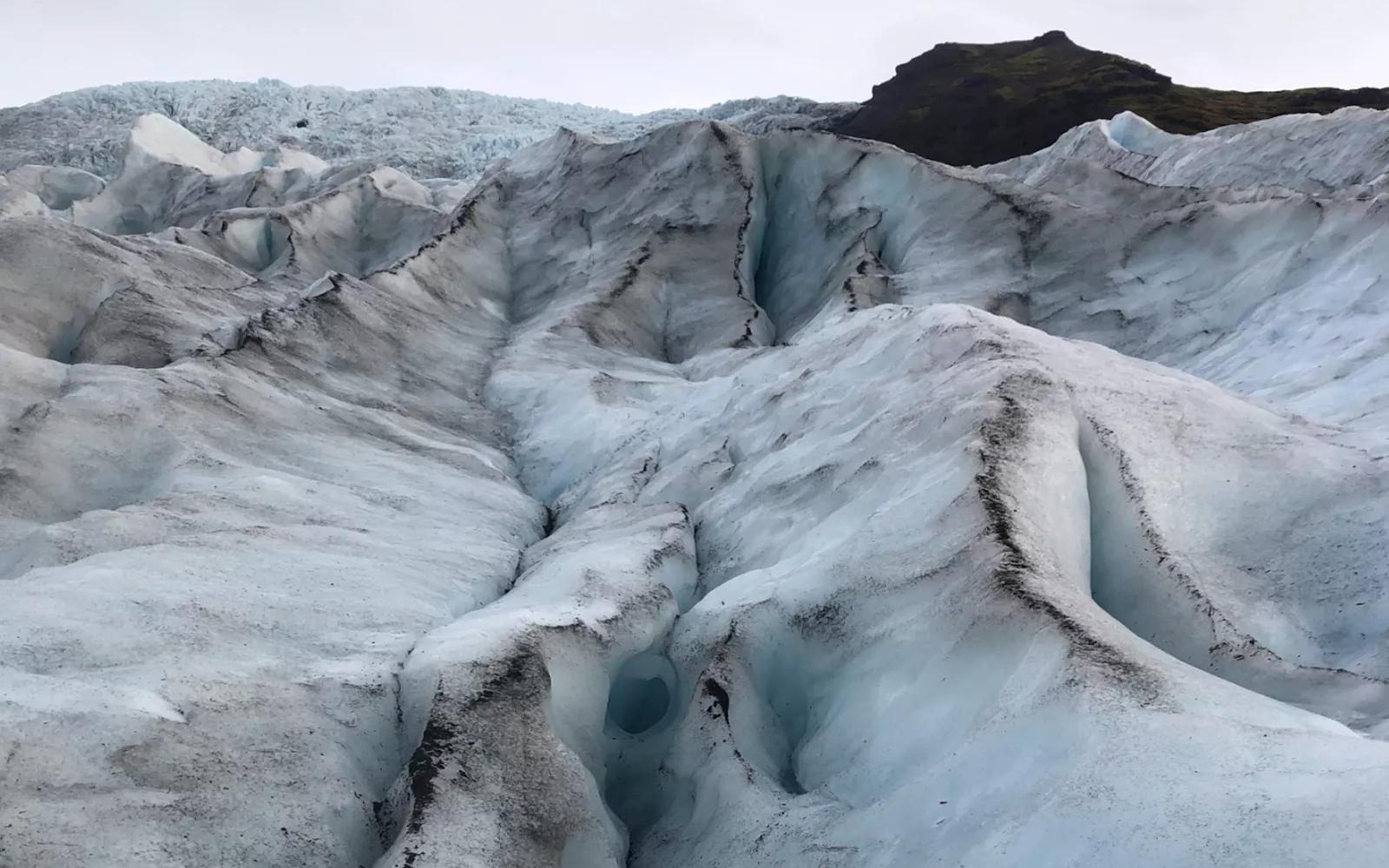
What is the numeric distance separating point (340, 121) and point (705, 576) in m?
40.1

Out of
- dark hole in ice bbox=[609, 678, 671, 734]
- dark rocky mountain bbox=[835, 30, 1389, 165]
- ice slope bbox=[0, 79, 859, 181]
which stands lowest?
dark hole in ice bbox=[609, 678, 671, 734]

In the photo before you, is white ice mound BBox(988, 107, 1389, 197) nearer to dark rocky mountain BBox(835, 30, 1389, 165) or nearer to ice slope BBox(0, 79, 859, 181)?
dark rocky mountain BBox(835, 30, 1389, 165)

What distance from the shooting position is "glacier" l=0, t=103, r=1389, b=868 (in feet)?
13.5

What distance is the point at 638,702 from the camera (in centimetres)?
635

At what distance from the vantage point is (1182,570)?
5.66 metres

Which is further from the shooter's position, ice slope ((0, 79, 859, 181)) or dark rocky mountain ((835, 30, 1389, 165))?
dark rocky mountain ((835, 30, 1389, 165))

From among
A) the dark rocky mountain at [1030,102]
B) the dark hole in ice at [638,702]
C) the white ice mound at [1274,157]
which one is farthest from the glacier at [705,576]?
the dark rocky mountain at [1030,102]

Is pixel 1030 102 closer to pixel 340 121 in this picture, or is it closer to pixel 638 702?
pixel 340 121

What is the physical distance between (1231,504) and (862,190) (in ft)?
35.9

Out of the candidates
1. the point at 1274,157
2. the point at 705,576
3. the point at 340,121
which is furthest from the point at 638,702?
the point at 340,121

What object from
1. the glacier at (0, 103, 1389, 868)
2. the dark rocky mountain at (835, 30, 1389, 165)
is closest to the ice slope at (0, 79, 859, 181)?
the dark rocky mountain at (835, 30, 1389, 165)

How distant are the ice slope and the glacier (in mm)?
28122

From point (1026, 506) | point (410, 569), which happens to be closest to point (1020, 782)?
point (1026, 506)

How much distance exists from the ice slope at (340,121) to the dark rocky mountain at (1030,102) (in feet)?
13.9
